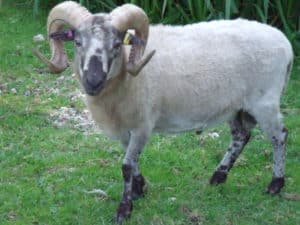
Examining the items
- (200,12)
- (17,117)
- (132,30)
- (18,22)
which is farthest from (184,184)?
(18,22)

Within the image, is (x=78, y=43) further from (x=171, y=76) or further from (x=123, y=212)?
(x=123, y=212)

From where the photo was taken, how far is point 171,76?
7.39 metres

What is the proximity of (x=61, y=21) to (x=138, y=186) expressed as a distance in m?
1.97

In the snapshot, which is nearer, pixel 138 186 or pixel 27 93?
pixel 138 186

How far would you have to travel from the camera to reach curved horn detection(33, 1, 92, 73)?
271 inches

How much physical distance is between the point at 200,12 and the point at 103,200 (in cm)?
575

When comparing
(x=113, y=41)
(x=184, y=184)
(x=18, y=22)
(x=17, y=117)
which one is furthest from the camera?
(x=18, y=22)

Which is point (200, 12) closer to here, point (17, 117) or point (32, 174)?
point (17, 117)

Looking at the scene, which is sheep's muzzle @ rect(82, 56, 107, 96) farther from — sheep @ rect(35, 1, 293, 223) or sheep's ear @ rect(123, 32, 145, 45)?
sheep's ear @ rect(123, 32, 145, 45)

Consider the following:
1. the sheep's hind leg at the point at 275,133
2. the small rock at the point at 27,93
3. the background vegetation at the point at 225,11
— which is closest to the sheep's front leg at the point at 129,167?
the sheep's hind leg at the point at 275,133

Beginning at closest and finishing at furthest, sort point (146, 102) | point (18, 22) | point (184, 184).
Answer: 1. point (146, 102)
2. point (184, 184)
3. point (18, 22)

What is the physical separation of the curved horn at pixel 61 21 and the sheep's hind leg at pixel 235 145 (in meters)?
2.17

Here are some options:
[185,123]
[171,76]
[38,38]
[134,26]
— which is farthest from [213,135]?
[38,38]

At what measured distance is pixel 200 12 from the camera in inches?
498
